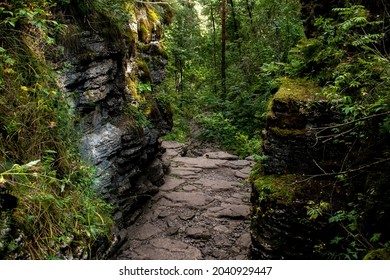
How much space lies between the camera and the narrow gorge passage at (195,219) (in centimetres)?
618

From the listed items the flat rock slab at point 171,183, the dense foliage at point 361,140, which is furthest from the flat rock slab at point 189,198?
the dense foliage at point 361,140

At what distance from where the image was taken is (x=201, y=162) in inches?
456

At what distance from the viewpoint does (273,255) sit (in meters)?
4.74

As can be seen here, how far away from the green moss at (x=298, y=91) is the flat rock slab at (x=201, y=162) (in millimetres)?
5607

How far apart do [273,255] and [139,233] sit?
3.23 m

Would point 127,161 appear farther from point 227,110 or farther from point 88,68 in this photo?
point 227,110

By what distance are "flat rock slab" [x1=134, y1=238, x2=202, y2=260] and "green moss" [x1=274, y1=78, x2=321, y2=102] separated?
3441mm

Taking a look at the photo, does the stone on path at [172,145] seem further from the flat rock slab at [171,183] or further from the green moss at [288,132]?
the green moss at [288,132]

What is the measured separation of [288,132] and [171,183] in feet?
16.4

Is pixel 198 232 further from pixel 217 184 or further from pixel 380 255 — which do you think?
pixel 380 255

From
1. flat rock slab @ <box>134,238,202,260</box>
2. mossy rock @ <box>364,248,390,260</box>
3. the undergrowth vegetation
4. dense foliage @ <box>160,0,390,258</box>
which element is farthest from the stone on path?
mossy rock @ <box>364,248,390,260</box>

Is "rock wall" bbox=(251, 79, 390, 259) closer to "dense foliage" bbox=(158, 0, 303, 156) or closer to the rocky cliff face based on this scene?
the rocky cliff face

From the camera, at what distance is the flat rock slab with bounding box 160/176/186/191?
29.6ft

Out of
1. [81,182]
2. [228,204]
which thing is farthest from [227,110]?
[81,182]
